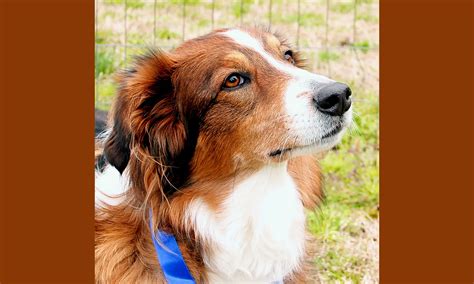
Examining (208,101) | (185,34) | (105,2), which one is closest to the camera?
(208,101)

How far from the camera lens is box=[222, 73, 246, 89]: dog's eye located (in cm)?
345

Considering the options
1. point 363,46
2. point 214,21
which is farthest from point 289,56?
point 363,46

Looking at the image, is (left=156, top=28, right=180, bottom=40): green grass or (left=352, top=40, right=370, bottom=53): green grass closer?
(left=156, top=28, right=180, bottom=40): green grass

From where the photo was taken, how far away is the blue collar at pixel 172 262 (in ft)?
11.5

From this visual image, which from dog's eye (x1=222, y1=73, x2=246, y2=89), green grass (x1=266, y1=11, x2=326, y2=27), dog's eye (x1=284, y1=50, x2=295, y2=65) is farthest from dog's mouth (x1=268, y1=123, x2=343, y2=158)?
green grass (x1=266, y1=11, x2=326, y2=27)

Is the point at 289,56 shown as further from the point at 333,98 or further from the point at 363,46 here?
the point at 363,46

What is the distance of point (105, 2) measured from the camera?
16.8 feet

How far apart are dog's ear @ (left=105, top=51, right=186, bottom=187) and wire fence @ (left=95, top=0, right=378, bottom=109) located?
158 cm

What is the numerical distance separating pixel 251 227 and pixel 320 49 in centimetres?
281

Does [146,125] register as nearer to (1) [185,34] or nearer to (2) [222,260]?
(2) [222,260]

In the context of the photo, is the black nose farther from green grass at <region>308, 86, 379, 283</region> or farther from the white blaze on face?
green grass at <region>308, 86, 379, 283</region>

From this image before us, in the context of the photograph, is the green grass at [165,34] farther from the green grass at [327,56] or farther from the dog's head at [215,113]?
the dog's head at [215,113]

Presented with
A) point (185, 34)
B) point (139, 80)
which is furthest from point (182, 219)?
point (185, 34)

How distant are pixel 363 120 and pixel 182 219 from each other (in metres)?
2.25
